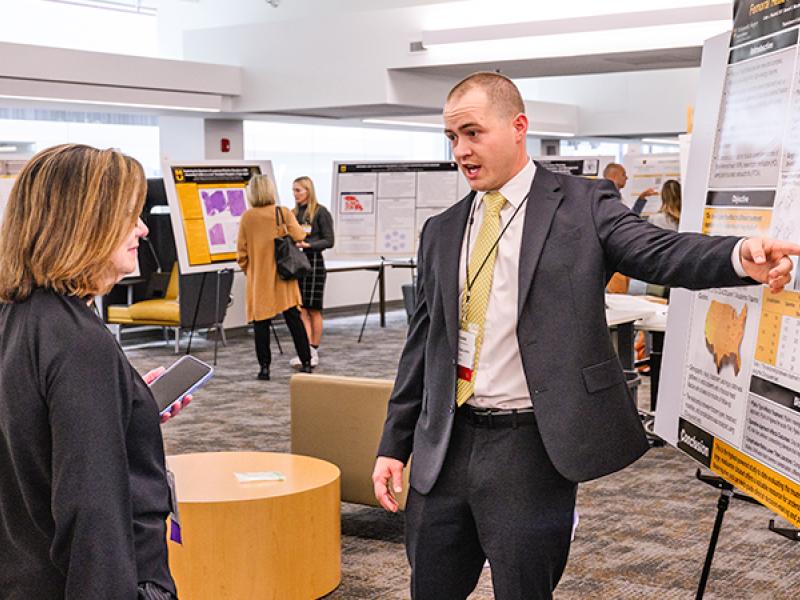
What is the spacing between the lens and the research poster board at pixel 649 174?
506 inches

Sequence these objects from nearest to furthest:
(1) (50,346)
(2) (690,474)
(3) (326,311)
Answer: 1. (1) (50,346)
2. (2) (690,474)
3. (3) (326,311)

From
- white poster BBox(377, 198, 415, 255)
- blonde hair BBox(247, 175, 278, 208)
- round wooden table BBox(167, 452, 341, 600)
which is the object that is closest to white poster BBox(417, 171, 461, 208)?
white poster BBox(377, 198, 415, 255)

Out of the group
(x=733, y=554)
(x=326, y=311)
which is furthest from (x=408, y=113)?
(x=733, y=554)

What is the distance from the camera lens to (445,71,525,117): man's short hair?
7.95ft

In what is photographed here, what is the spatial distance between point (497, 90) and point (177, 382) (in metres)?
0.99

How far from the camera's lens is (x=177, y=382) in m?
2.65

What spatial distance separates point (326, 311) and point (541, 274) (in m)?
12.3

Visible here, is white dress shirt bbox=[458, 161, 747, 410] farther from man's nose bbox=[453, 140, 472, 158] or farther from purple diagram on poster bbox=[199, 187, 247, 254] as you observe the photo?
purple diagram on poster bbox=[199, 187, 247, 254]

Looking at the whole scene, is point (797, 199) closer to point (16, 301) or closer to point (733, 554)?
point (16, 301)

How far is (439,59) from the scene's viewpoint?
10844mm

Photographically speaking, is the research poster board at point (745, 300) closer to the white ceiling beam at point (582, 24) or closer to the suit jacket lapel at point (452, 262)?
the suit jacket lapel at point (452, 262)

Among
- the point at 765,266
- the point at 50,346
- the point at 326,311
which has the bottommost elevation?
the point at 326,311

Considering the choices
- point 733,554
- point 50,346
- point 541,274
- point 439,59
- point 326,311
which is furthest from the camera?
point 326,311

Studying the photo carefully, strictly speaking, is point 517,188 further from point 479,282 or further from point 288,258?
point 288,258
